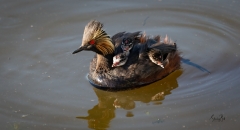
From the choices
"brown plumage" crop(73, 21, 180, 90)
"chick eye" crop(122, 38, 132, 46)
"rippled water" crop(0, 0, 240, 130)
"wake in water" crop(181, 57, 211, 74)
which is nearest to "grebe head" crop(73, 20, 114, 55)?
"brown plumage" crop(73, 21, 180, 90)

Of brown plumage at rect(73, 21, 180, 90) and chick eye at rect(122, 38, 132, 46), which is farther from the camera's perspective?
chick eye at rect(122, 38, 132, 46)

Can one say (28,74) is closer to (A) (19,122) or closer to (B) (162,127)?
(A) (19,122)

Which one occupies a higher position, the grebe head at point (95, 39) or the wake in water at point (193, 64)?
the grebe head at point (95, 39)

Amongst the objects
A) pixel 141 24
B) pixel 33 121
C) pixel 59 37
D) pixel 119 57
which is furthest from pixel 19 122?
pixel 141 24

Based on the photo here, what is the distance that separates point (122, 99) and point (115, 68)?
0.62m

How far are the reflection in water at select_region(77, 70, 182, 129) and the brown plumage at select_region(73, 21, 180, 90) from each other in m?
0.15

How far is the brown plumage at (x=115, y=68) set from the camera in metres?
8.45

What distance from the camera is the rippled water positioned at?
7.68 metres

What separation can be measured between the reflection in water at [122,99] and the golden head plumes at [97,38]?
30.2 inches

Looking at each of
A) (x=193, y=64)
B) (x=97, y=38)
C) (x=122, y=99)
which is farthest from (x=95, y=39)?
(x=193, y=64)

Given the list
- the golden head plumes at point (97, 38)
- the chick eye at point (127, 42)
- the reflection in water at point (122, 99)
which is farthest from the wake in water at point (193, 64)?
the golden head plumes at point (97, 38)

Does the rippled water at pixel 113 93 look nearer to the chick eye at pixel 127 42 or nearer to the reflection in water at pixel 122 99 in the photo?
the reflection in water at pixel 122 99

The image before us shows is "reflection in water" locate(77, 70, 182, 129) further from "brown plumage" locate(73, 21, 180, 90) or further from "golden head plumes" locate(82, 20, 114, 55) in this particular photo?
"golden head plumes" locate(82, 20, 114, 55)

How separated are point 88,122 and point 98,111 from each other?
42 cm
